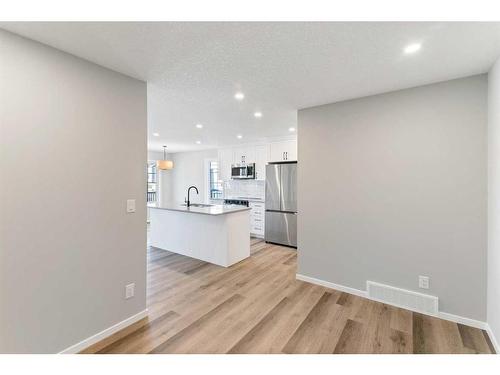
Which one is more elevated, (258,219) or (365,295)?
(258,219)

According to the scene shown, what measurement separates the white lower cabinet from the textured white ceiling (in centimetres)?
337

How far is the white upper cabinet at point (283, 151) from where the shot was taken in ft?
17.0

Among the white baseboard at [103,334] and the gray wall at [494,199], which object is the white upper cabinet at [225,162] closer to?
the white baseboard at [103,334]

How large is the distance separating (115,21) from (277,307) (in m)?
2.91

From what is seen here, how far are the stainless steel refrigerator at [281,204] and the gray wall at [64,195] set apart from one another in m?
3.16

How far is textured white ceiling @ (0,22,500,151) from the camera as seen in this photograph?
5.07 feet

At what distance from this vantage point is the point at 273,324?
2217 millimetres

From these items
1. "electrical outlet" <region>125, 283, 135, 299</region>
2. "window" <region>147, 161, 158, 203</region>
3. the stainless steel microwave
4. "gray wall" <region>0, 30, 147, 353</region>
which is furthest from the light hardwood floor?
"window" <region>147, 161, 158, 203</region>

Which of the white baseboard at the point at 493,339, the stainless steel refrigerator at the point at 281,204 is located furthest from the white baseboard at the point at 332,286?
the stainless steel refrigerator at the point at 281,204

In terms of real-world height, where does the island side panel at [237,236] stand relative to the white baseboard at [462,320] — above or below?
above

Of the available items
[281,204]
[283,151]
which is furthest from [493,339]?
[283,151]

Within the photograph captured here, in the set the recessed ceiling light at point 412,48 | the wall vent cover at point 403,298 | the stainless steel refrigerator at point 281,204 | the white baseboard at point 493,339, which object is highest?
the recessed ceiling light at point 412,48

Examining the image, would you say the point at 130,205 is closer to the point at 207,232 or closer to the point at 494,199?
the point at 207,232

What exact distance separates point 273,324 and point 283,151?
3.86m
